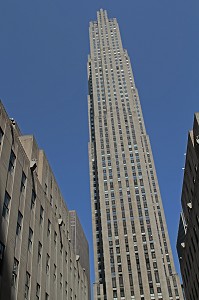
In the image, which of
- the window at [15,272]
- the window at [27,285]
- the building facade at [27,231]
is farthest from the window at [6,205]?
the window at [27,285]

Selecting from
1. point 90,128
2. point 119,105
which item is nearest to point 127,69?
point 119,105

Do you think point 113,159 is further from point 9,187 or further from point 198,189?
point 9,187

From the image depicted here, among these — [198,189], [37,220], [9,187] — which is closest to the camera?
[9,187]

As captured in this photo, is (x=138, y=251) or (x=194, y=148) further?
(x=138, y=251)

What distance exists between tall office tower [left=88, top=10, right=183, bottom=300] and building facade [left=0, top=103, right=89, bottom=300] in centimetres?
6079

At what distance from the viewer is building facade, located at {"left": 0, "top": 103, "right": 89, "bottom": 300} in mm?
25984

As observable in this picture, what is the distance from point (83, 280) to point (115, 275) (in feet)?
164

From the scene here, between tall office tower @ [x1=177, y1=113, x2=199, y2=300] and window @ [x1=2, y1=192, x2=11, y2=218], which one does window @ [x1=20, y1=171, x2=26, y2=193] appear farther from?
tall office tower @ [x1=177, y1=113, x2=199, y2=300]

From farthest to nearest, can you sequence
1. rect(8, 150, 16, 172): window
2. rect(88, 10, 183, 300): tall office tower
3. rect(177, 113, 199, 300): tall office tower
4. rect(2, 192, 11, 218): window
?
rect(88, 10, 183, 300): tall office tower < rect(177, 113, 199, 300): tall office tower < rect(8, 150, 16, 172): window < rect(2, 192, 11, 218): window

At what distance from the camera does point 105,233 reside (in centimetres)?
11112

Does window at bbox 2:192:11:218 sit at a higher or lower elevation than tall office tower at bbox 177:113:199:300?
lower

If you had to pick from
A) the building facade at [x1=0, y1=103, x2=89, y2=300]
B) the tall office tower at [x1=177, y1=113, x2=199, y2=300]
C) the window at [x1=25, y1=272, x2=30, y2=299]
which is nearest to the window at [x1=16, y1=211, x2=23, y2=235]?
the building facade at [x1=0, y1=103, x2=89, y2=300]

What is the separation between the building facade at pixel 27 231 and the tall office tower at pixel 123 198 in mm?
60792

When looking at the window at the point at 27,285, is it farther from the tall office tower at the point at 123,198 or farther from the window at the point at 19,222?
the tall office tower at the point at 123,198
